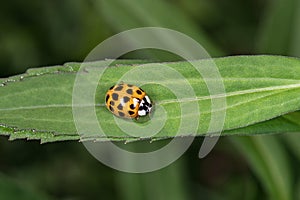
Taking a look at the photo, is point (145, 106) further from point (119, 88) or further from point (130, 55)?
point (130, 55)

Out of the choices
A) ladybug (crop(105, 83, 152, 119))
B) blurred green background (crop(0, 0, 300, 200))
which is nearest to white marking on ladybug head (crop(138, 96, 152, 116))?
ladybug (crop(105, 83, 152, 119))

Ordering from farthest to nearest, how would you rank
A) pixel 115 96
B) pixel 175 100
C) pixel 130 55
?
pixel 130 55 < pixel 115 96 < pixel 175 100

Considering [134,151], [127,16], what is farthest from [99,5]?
[134,151]

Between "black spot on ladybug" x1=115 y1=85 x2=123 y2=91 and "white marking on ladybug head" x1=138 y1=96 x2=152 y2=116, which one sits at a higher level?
"black spot on ladybug" x1=115 y1=85 x2=123 y2=91

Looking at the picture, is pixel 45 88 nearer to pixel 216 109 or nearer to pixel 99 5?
pixel 216 109

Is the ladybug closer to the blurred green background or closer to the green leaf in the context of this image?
the green leaf

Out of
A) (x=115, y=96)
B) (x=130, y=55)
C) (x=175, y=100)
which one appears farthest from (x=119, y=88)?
(x=130, y=55)
